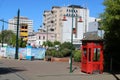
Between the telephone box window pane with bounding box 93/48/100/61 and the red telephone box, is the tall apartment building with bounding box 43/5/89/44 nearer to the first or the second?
the telephone box window pane with bounding box 93/48/100/61

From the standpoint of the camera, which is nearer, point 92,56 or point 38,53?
point 92,56

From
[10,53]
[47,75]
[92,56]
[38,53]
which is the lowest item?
[47,75]

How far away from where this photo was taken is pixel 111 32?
26.5 metres

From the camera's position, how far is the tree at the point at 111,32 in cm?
2437

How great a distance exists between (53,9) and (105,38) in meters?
168

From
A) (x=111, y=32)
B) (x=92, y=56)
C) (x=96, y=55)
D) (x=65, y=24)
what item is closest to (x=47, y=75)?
(x=92, y=56)

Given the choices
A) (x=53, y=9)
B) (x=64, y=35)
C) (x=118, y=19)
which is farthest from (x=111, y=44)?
(x=53, y=9)

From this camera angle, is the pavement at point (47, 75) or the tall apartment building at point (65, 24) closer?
the pavement at point (47, 75)

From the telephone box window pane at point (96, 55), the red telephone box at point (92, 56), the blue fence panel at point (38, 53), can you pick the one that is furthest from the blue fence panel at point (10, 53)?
the red telephone box at point (92, 56)

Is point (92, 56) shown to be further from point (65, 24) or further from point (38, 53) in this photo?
point (65, 24)

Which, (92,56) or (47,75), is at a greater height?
(92,56)

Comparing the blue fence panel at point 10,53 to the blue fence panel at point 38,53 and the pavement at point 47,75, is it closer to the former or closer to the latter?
the blue fence panel at point 38,53

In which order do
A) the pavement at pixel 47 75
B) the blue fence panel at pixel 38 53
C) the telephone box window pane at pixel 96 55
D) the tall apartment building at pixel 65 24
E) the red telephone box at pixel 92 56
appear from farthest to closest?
the tall apartment building at pixel 65 24, the blue fence panel at pixel 38 53, the telephone box window pane at pixel 96 55, the red telephone box at pixel 92 56, the pavement at pixel 47 75

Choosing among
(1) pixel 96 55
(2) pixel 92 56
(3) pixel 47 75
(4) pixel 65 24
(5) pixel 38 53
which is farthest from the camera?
(4) pixel 65 24
